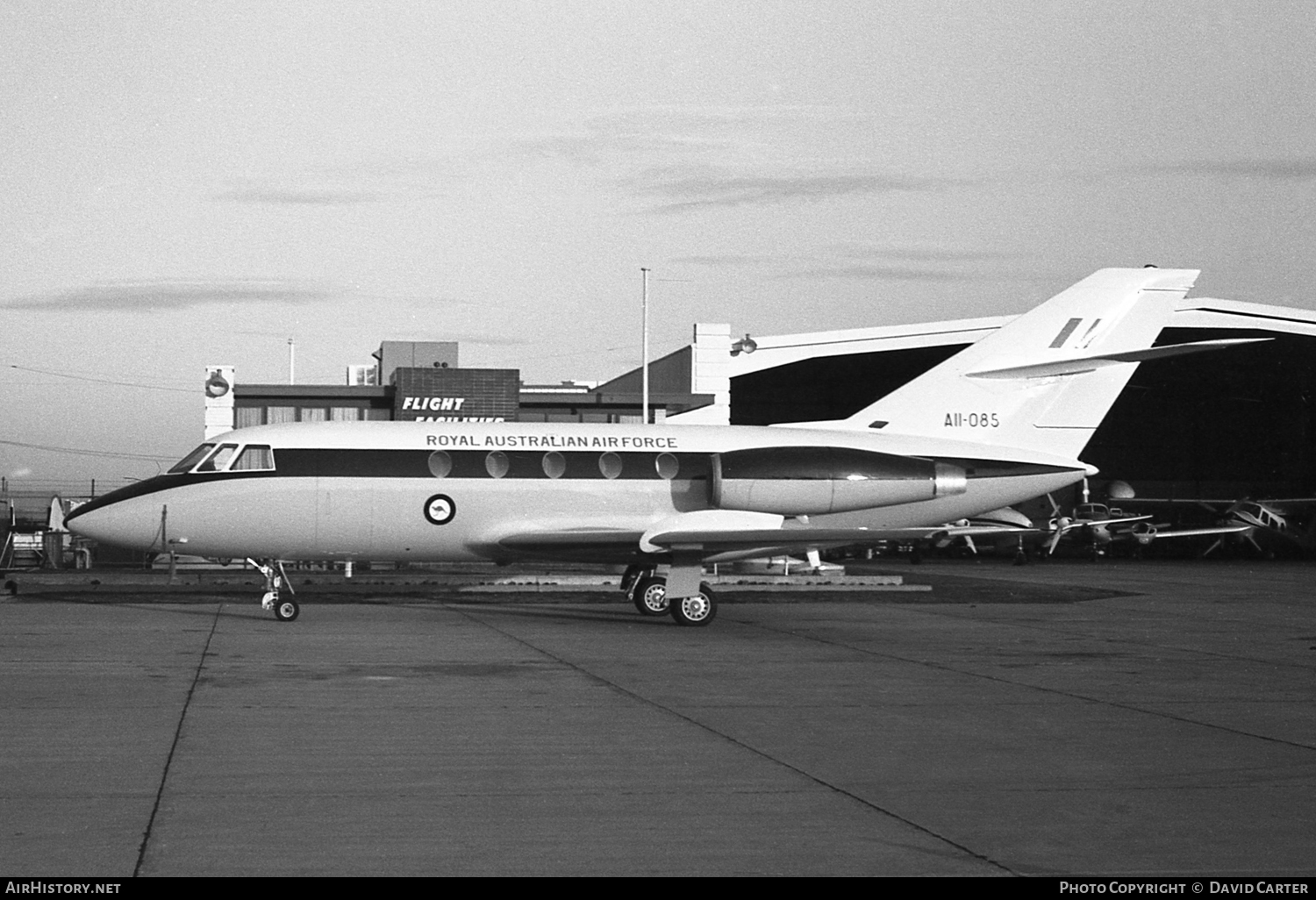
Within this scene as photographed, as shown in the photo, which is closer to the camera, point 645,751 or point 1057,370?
point 645,751

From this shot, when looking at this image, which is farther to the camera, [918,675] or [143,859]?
[918,675]

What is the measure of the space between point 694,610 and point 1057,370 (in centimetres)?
748

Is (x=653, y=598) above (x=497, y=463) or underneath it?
underneath

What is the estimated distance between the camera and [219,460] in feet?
73.2

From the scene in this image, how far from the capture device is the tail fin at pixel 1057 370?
950 inches

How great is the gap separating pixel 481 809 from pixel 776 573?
2639cm

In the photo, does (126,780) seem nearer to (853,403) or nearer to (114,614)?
(114,614)

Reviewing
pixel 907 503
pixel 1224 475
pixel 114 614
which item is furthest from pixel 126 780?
pixel 1224 475

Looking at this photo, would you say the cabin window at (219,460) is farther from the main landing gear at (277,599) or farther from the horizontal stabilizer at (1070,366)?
the horizontal stabilizer at (1070,366)

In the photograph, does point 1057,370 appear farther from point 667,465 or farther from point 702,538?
point 702,538

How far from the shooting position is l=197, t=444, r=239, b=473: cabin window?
72.9ft

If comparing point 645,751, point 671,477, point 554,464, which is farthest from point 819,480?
point 645,751

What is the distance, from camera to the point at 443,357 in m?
46.8
